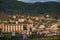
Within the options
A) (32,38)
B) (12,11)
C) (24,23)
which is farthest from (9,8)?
(32,38)

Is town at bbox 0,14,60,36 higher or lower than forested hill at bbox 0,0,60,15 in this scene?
lower

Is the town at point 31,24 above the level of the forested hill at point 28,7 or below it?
below

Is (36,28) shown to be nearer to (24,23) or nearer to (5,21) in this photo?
(24,23)

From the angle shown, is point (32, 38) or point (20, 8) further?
point (20, 8)

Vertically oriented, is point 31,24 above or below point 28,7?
below

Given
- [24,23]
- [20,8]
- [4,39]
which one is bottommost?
[4,39]

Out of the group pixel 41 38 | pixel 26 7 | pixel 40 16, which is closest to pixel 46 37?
pixel 41 38

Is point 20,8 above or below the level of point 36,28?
above
